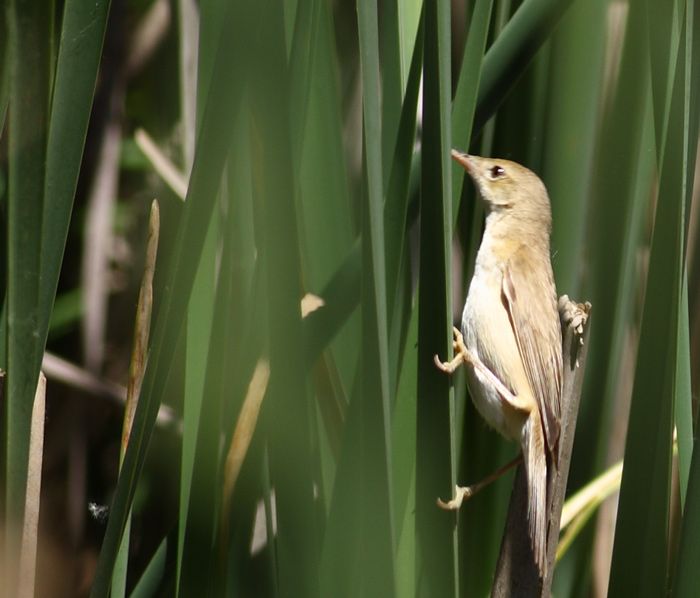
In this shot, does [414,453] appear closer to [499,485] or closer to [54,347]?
[499,485]

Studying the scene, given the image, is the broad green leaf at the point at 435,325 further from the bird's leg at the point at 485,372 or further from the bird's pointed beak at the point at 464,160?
the bird's leg at the point at 485,372

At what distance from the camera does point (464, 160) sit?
1892mm

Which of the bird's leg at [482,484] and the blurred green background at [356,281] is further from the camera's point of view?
the bird's leg at [482,484]

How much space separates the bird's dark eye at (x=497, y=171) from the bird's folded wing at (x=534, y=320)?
0.20 metres

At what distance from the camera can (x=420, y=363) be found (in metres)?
1.42

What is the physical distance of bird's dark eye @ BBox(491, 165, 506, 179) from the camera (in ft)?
6.79

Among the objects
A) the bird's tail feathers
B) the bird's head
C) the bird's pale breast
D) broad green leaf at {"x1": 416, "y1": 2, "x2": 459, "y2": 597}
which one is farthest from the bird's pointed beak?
the bird's tail feathers

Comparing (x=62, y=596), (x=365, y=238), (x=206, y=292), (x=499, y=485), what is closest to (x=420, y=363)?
(x=365, y=238)

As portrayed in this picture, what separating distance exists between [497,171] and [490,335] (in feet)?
1.15

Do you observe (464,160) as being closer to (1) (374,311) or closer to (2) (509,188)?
(2) (509,188)

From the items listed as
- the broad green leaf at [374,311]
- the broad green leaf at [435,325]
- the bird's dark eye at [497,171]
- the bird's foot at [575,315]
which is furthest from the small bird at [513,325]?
the broad green leaf at [374,311]

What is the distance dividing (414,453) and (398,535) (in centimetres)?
13

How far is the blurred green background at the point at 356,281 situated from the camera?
131 cm

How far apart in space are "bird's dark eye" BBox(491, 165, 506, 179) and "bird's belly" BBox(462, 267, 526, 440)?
0.20 metres
